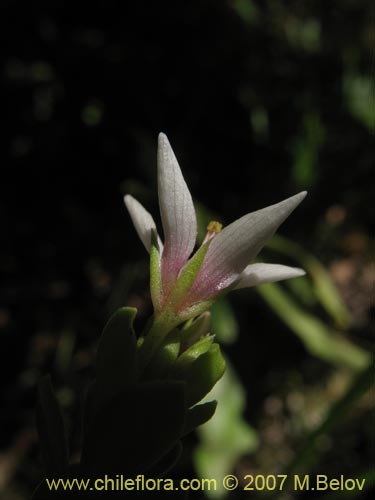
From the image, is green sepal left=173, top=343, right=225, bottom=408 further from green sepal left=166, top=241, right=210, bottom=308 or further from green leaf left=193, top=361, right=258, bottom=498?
green leaf left=193, top=361, right=258, bottom=498

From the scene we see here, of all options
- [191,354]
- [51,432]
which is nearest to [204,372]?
[191,354]

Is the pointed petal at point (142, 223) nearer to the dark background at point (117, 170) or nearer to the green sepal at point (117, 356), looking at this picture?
the green sepal at point (117, 356)

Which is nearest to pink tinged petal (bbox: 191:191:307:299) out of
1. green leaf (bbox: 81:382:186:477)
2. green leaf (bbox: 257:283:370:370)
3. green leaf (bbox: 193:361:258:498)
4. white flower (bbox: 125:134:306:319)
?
white flower (bbox: 125:134:306:319)

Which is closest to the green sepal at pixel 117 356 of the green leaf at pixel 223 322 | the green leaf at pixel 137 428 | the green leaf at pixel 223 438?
the green leaf at pixel 137 428

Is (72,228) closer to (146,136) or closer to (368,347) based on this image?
(146,136)

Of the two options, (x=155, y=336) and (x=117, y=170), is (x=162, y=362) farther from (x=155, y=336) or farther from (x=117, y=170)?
(x=117, y=170)

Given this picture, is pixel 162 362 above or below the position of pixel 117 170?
above

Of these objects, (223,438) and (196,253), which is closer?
(196,253)

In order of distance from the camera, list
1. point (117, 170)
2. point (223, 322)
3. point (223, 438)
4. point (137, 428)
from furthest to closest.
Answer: point (117, 170) → point (223, 322) → point (223, 438) → point (137, 428)
